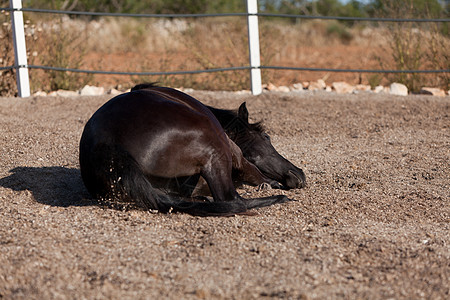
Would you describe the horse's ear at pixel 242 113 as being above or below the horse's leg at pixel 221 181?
above

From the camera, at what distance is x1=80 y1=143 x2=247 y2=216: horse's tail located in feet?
11.6

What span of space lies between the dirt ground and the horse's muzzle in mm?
71

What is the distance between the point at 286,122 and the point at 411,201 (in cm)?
300

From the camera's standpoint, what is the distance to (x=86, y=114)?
23.0 feet

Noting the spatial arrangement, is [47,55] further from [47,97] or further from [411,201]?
[411,201]

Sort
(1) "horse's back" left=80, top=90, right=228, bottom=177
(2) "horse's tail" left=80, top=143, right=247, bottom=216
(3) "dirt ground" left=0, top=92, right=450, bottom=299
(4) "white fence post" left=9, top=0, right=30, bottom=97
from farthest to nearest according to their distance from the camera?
(4) "white fence post" left=9, top=0, right=30, bottom=97, (1) "horse's back" left=80, top=90, right=228, bottom=177, (2) "horse's tail" left=80, top=143, right=247, bottom=216, (3) "dirt ground" left=0, top=92, right=450, bottom=299

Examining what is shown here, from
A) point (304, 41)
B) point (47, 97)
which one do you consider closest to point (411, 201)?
point (47, 97)

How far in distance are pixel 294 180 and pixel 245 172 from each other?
390mm

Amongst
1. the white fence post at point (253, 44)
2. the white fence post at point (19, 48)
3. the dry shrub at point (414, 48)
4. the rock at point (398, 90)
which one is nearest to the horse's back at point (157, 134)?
the white fence post at point (19, 48)

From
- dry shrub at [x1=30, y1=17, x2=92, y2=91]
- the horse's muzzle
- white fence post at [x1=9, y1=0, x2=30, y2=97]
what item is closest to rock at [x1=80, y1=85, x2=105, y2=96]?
dry shrub at [x1=30, y1=17, x2=92, y2=91]

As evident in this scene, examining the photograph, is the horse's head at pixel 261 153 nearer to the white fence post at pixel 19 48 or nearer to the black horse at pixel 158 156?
the black horse at pixel 158 156

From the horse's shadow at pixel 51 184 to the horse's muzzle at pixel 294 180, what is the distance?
4.77 ft

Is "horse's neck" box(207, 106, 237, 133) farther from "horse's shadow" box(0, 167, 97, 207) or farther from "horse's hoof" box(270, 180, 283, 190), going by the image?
"horse's shadow" box(0, 167, 97, 207)

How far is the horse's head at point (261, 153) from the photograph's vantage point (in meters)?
4.55
